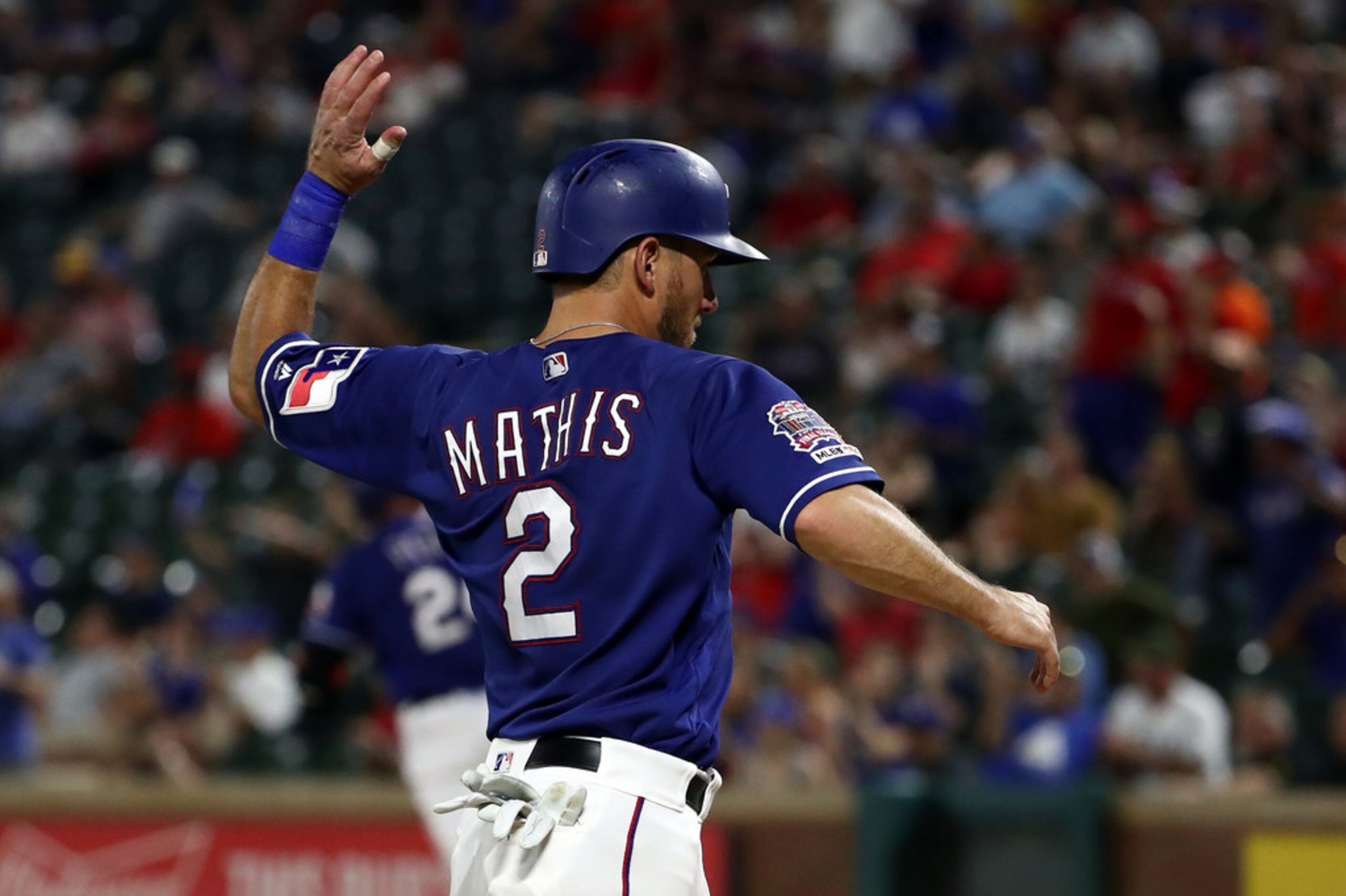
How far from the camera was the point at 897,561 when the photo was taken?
9.60 feet

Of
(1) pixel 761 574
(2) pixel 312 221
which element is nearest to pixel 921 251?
(1) pixel 761 574

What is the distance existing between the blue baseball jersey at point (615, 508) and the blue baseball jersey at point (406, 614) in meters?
2.68

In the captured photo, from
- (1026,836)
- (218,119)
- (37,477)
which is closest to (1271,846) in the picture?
(1026,836)

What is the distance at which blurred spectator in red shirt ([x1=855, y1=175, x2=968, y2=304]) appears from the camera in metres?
10.8

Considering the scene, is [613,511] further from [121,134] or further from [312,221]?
[121,134]

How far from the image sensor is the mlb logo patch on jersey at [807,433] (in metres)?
3.00

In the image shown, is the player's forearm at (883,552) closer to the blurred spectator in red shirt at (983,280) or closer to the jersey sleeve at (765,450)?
the jersey sleeve at (765,450)

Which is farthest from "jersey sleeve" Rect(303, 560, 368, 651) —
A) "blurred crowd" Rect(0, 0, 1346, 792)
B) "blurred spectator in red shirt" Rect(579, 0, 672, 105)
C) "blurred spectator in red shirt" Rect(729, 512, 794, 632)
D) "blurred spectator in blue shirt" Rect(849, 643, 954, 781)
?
"blurred spectator in red shirt" Rect(579, 0, 672, 105)

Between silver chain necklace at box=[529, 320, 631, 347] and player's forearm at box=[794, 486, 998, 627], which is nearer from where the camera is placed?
player's forearm at box=[794, 486, 998, 627]

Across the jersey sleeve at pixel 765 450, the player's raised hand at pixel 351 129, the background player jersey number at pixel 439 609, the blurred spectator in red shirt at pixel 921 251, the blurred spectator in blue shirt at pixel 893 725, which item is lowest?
the blurred spectator in blue shirt at pixel 893 725

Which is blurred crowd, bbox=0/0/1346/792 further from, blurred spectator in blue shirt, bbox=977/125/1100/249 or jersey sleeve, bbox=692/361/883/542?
jersey sleeve, bbox=692/361/883/542

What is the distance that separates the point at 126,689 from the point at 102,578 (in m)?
1.96

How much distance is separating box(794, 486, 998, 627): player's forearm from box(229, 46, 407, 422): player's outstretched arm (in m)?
1.20

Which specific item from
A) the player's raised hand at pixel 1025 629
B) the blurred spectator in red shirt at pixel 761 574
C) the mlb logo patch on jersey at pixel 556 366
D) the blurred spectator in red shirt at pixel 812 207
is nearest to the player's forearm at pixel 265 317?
the mlb logo patch on jersey at pixel 556 366
